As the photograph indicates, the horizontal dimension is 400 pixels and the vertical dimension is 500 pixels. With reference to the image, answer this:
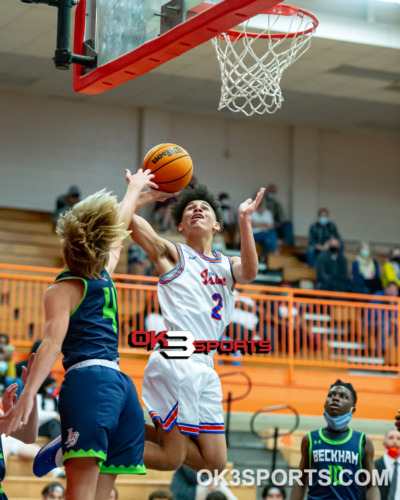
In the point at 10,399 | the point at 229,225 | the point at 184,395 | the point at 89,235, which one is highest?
the point at 229,225

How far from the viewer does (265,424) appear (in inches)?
445

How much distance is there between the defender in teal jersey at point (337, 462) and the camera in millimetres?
6496

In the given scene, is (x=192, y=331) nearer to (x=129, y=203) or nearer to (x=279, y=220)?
(x=129, y=203)

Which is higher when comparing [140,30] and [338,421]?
[140,30]

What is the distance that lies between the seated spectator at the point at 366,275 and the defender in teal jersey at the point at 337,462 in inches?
370

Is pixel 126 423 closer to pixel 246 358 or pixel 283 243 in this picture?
pixel 246 358

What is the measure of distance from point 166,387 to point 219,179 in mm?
13963

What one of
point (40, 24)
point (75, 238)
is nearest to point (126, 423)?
point (75, 238)

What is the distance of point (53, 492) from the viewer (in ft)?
26.9

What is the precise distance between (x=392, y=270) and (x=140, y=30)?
11507 mm

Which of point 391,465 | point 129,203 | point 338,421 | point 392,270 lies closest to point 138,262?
point 392,270

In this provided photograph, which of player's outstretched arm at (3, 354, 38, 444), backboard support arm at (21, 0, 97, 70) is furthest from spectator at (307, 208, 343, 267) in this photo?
player's outstretched arm at (3, 354, 38, 444)

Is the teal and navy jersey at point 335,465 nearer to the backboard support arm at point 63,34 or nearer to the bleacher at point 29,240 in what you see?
the backboard support arm at point 63,34

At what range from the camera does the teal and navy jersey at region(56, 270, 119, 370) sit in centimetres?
418
